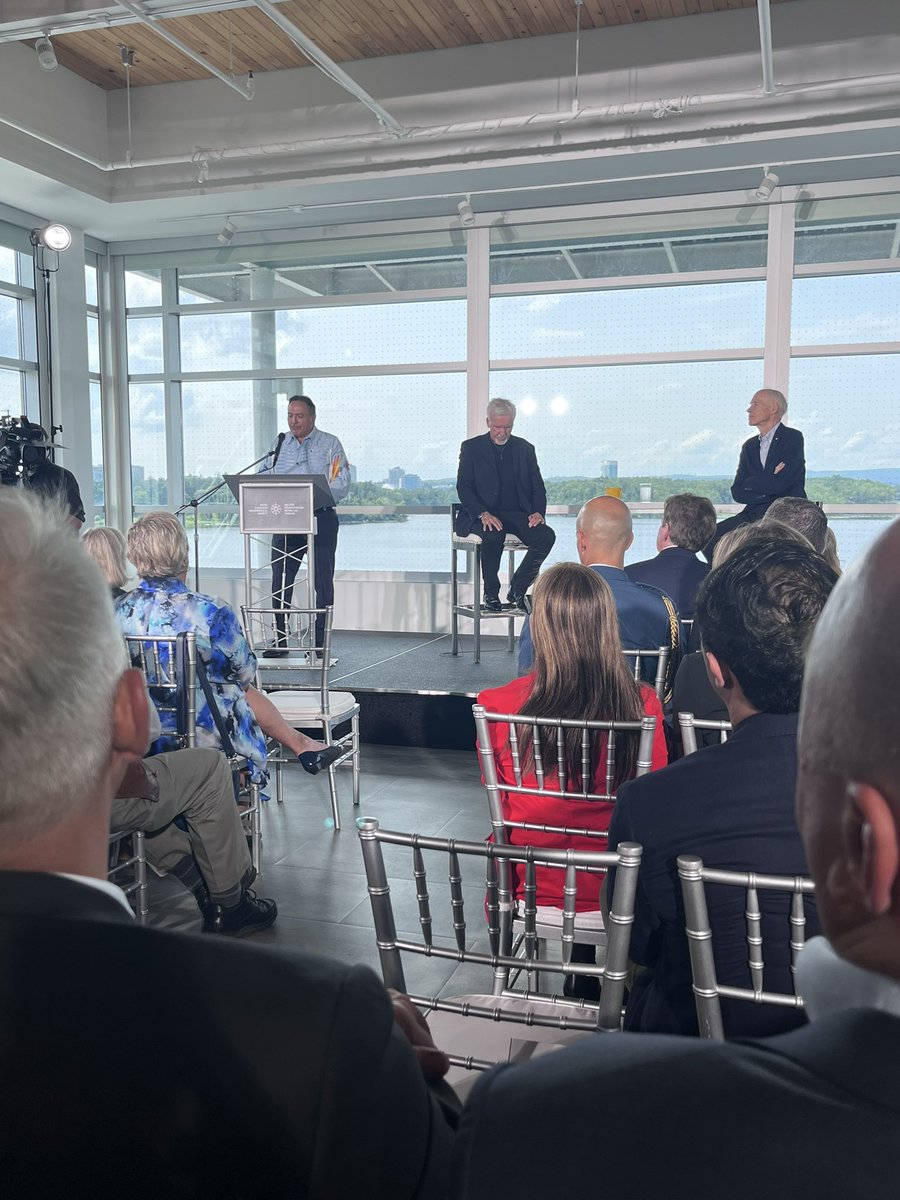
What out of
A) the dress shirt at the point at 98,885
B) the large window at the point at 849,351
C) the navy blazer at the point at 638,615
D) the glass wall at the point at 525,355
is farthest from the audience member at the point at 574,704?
the glass wall at the point at 525,355

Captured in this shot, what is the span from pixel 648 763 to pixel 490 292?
661 cm

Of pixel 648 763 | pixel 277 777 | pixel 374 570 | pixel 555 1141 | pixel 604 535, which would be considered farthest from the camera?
pixel 374 570

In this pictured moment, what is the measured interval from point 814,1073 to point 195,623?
2.73 m

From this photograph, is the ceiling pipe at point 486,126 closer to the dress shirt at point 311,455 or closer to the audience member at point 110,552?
the dress shirt at point 311,455

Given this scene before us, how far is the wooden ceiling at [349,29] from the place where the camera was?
19.1 feet

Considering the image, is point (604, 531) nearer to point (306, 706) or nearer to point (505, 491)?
point (306, 706)

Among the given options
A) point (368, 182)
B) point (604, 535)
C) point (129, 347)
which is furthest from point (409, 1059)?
point (129, 347)

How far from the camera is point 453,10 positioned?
5902 millimetres

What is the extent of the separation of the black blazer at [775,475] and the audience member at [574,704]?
413 cm

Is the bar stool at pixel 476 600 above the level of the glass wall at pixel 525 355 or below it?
below

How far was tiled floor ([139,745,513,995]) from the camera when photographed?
2.76 meters

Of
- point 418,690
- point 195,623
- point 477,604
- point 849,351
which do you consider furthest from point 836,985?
point 849,351

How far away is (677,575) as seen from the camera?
3.88 metres

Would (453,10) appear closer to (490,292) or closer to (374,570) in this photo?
(490,292)
